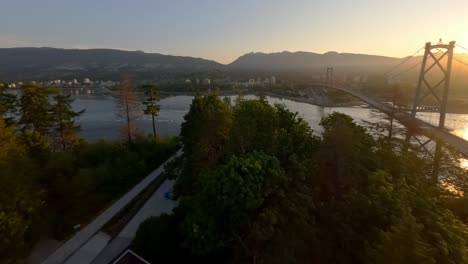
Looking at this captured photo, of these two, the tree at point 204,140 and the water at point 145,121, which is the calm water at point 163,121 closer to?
the water at point 145,121

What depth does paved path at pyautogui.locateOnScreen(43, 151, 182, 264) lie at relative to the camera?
7.45 m

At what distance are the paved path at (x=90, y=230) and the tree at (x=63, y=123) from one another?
3399mm

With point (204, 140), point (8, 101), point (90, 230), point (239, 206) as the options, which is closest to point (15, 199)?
point (90, 230)

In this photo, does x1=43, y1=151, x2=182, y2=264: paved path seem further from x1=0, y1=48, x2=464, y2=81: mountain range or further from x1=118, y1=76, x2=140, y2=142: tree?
x1=0, y1=48, x2=464, y2=81: mountain range

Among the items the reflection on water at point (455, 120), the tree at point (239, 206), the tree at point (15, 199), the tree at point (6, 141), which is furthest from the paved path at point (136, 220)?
the reflection on water at point (455, 120)

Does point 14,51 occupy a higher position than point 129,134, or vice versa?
point 14,51

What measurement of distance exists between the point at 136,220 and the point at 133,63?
125 m

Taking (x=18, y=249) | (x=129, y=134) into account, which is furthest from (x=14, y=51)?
(x=18, y=249)

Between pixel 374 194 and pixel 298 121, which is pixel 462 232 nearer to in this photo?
pixel 374 194

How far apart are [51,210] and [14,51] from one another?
13716 cm

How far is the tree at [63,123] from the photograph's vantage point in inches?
462

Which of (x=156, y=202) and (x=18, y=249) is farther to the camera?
(x=156, y=202)

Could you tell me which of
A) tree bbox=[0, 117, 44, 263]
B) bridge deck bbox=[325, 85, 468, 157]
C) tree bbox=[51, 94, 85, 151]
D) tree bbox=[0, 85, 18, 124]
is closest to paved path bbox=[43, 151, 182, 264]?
tree bbox=[0, 117, 44, 263]

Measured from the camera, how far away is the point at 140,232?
7.08 metres
